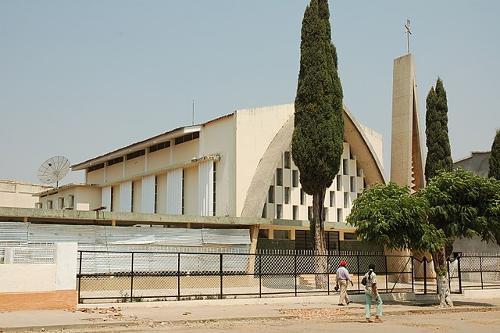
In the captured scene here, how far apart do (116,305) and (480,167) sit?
3328cm

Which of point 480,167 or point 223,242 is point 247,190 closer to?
point 223,242

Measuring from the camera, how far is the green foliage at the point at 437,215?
22266 millimetres

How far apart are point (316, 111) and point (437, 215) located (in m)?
7.40

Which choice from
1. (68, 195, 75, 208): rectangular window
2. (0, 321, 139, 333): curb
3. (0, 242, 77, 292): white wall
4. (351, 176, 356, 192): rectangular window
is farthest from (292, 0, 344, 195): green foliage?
(68, 195, 75, 208): rectangular window

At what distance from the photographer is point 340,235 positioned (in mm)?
37344

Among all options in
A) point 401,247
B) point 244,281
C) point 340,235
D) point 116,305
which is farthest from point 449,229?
point 340,235

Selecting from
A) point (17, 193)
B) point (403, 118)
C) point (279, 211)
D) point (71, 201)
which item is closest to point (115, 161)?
point (71, 201)

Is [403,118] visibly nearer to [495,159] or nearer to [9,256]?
[495,159]

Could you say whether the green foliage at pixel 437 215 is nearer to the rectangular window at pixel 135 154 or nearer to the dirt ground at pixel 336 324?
the dirt ground at pixel 336 324

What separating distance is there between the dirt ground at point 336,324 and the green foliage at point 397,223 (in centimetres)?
292

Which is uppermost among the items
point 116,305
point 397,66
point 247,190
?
point 397,66

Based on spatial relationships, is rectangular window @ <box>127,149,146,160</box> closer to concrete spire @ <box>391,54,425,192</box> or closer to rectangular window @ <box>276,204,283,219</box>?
rectangular window @ <box>276,204,283,219</box>

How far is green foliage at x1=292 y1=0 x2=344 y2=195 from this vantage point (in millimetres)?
27219

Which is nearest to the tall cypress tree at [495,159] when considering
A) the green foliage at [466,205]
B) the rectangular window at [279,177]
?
the rectangular window at [279,177]
